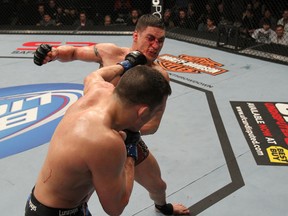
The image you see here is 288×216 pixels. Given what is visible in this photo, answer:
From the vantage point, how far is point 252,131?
4004mm

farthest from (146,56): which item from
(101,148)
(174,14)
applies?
(174,14)

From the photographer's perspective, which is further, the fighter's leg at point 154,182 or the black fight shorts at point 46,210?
the fighter's leg at point 154,182

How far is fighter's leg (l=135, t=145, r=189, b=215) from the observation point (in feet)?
7.79

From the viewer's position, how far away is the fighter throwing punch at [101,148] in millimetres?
1458

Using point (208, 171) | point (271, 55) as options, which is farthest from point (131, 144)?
point (271, 55)

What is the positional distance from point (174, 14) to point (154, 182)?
249 inches

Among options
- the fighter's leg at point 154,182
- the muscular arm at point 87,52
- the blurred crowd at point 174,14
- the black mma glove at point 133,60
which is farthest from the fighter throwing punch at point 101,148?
the blurred crowd at point 174,14

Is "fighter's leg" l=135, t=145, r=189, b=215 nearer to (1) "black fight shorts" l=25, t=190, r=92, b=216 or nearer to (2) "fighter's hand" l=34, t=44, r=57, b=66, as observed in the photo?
(1) "black fight shorts" l=25, t=190, r=92, b=216

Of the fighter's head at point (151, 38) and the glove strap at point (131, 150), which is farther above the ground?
the fighter's head at point (151, 38)

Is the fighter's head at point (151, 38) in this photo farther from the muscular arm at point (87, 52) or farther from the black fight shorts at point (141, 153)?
the black fight shorts at point (141, 153)

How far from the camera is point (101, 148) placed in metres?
1.43

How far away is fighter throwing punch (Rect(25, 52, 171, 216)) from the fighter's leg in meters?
0.68

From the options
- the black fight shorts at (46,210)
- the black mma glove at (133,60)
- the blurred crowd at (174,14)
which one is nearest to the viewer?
the black fight shorts at (46,210)

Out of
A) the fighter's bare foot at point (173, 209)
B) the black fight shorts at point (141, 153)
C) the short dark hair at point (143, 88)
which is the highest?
the short dark hair at point (143, 88)
